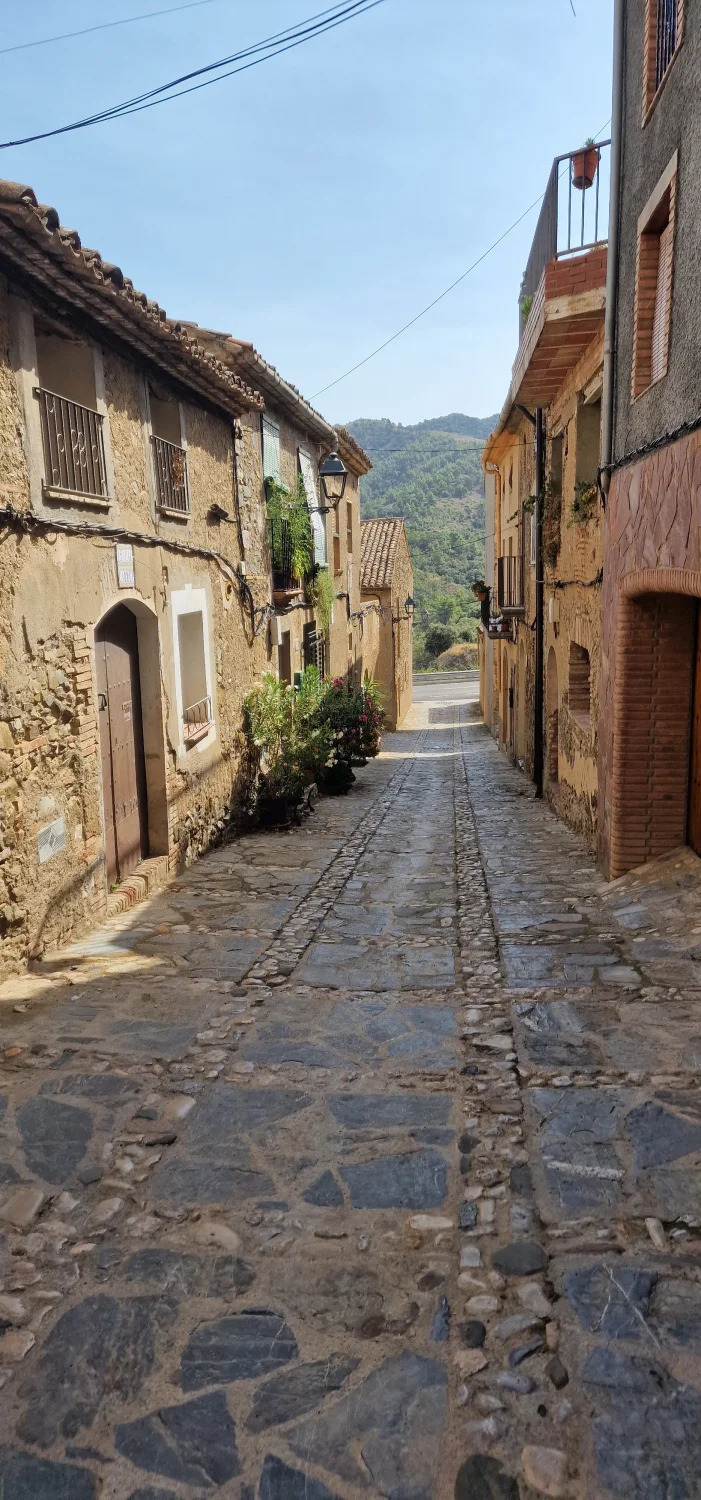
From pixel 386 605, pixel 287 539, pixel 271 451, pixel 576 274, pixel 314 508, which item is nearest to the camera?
pixel 576 274

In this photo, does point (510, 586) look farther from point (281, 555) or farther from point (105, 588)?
point (105, 588)

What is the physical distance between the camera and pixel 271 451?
475 inches

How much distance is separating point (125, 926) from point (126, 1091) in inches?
97.2

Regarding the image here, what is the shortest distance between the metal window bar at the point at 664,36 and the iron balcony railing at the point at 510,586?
9.03 metres

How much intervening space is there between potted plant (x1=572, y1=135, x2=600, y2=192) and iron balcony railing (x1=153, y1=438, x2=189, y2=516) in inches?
165

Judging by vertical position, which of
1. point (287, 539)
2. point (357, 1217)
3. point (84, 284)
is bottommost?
point (357, 1217)

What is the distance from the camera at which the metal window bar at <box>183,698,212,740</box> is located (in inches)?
335

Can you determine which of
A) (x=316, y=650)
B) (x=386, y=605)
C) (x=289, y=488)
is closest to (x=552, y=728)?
(x=316, y=650)

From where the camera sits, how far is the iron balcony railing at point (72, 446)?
560 cm

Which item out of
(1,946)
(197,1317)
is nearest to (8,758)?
(1,946)

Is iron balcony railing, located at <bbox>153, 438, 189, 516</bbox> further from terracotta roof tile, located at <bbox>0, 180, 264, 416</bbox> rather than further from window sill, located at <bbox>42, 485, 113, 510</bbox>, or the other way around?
window sill, located at <bbox>42, 485, 113, 510</bbox>

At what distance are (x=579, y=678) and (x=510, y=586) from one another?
19.8 feet

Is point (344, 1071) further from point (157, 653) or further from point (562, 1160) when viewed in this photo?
point (157, 653)

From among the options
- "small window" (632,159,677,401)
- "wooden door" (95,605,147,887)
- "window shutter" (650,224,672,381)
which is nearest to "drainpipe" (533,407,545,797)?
"small window" (632,159,677,401)
